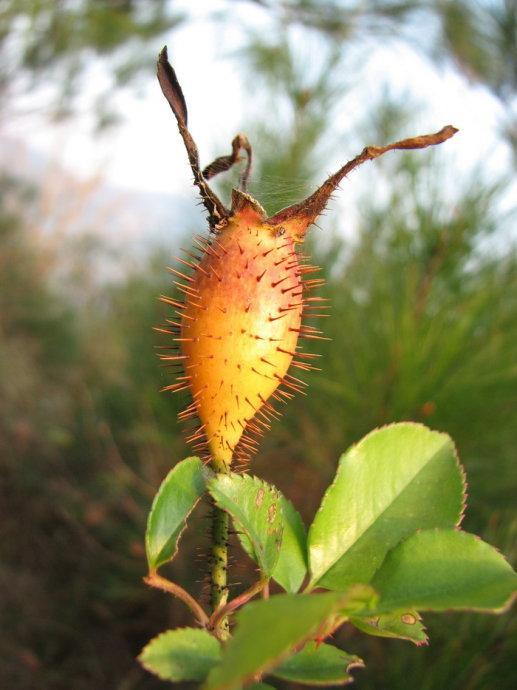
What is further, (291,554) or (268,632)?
(291,554)

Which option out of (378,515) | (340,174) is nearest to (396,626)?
(378,515)

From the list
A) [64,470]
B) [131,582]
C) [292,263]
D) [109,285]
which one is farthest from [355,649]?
[109,285]

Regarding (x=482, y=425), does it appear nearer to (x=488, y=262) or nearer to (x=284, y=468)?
(x=488, y=262)

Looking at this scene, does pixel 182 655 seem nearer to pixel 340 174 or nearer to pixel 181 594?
pixel 181 594

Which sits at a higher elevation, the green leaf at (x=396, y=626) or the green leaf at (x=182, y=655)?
the green leaf at (x=182, y=655)

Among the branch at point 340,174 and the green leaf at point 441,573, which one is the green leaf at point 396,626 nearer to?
the green leaf at point 441,573

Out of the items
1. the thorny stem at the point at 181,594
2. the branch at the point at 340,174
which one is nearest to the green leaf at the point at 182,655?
the thorny stem at the point at 181,594
